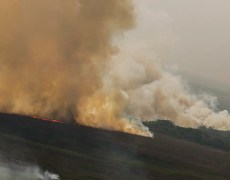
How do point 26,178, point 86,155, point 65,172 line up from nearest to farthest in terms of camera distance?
point 26,178
point 65,172
point 86,155

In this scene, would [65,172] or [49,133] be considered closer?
[65,172]

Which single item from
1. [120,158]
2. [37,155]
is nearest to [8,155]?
[37,155]

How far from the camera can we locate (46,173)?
8275cm

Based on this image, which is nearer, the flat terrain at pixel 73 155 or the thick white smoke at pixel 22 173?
the thick white smoke at pixel 22 173

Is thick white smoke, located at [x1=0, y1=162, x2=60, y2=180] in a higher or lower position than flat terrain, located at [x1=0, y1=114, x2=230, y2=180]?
lower

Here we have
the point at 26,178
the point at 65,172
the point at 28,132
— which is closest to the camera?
the point at 26,178

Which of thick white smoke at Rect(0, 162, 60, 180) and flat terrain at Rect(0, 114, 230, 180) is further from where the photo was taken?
flat terrain at Rect(0, 114, 230, 180)

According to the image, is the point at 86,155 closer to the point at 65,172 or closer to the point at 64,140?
the point at 64,140

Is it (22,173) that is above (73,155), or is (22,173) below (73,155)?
below

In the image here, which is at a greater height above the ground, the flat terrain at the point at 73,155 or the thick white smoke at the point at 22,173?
the flat terrain at the point at 73,155

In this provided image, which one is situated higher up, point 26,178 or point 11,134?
point 11,134

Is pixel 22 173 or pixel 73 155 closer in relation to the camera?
pixel 22 173

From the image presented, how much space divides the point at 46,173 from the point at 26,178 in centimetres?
972

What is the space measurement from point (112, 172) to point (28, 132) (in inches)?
2040
